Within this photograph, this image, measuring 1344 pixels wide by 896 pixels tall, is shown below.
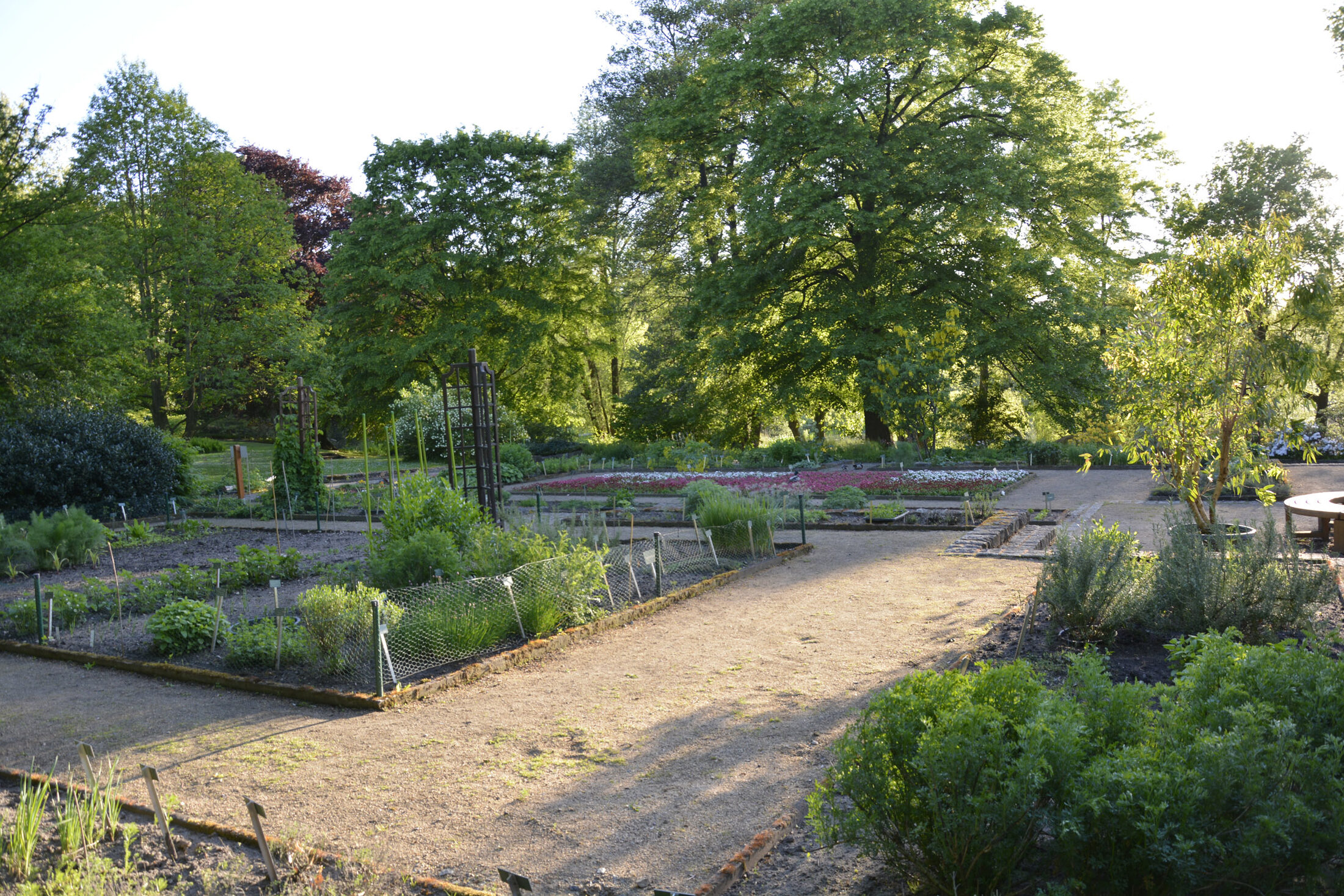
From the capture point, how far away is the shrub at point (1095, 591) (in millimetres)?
6125

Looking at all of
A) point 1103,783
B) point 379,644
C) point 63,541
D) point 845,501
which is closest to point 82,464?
point 63,541

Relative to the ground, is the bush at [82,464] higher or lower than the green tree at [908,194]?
lower

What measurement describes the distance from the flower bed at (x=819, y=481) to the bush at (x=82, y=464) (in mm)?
7219

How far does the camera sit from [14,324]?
17094 millimetres

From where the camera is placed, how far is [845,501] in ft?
46.2

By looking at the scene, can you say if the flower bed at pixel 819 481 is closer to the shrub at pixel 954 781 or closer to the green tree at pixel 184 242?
the shrub at pixel 954 781

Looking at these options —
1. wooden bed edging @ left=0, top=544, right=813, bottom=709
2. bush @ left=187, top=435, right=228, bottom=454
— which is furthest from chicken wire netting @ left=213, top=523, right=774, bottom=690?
bush @ left=187, top=435, right=228, bottom=454

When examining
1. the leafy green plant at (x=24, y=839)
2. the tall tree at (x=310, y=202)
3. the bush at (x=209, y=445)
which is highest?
the tall tree at (x=310, y=202)

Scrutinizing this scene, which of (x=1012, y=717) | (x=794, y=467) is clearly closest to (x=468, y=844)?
(x=1012, y=717)

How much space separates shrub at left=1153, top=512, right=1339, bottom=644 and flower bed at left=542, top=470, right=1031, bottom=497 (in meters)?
8.52

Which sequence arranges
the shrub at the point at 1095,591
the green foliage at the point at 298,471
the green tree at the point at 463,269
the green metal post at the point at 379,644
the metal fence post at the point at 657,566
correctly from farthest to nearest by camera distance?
the green tree at the point at 463,269
the green foliage at the point at 298,471
the metal fence post at the point at 657,566
the shrub at the point at 1095,591
the green metal post at the point at 379,644

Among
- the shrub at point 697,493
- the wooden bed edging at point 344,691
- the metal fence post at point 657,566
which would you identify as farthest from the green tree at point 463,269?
the wooden bed edging at point 344,691

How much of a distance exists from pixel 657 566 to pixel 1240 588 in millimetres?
4599

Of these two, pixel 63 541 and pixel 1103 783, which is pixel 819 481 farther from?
pixel 1103 783
